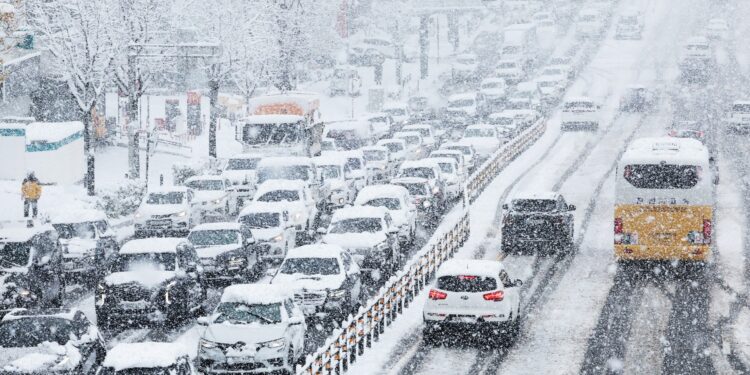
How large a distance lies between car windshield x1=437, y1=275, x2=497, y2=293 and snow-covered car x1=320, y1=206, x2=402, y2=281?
780 cm

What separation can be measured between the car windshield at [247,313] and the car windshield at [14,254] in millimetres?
6451

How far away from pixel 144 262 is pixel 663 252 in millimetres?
12791

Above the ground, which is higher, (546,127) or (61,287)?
(546,127)

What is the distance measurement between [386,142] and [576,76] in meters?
35.7

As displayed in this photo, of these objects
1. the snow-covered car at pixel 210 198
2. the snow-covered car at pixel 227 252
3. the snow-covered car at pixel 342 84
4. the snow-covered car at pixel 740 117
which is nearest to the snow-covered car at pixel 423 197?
the snow-covered car at pixel 210 198

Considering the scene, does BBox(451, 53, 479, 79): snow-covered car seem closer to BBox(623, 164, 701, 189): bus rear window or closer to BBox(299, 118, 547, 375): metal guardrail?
BBox(299, 118, 547, 375): metal guardrail

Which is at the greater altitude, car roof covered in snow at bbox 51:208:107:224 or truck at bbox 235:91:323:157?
truck at bbox 235:91:323:157

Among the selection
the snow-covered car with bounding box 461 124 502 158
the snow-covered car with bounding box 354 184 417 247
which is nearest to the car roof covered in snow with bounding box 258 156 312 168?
the snow-covered car with bounding box 354 184 417 247

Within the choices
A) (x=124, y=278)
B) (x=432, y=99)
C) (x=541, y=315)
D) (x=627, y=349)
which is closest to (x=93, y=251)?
(x=124, y=278)

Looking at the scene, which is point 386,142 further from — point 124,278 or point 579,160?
point 124,278

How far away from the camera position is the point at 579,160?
182ft

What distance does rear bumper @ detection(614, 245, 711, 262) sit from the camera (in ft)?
105

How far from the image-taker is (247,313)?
23.1 m

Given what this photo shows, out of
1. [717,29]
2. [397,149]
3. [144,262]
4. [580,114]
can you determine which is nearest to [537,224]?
[144,262]
